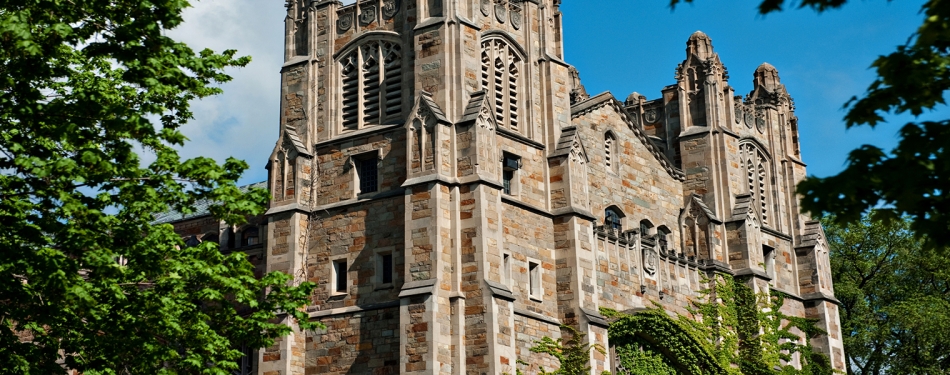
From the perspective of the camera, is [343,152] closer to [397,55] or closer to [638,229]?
[397,55]

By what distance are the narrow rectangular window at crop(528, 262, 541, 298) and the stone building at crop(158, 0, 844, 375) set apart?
0.04 metres

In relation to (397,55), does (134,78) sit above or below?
below

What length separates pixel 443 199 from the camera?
121 ft

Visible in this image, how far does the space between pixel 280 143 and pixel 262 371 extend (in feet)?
22.2

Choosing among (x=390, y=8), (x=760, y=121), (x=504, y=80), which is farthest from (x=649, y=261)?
(x=760, y=121)

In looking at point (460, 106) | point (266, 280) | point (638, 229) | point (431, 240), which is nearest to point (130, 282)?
point (266, 280)

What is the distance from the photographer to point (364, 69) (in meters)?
40.4

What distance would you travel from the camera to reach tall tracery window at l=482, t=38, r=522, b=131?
40.2 meters

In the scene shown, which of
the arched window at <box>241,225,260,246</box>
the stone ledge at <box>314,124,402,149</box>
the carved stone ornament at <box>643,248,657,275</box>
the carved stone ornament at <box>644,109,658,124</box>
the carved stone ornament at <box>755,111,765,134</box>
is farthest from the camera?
the carved stone ornament at <box>755,111,765,134</box>

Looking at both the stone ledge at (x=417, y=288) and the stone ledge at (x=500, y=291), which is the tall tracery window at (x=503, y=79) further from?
the stone ledge at (x=417, y=288)

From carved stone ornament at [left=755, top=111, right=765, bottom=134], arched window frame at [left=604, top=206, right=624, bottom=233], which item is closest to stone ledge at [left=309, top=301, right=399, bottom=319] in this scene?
arched window frame at [left=604, top=206, right=624, bottom=233]

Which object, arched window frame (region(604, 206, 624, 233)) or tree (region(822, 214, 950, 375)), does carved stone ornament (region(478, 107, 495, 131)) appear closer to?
arched window frame (region(604, 206, 624, 233))

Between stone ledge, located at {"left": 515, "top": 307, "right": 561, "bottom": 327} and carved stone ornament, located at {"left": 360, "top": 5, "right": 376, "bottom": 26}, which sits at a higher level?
carved stone ornament, located at {"left": 360, "top": 5, "right": 376, "bottom": 26}

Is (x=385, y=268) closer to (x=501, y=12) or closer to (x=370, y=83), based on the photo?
(x=370, y=83)
